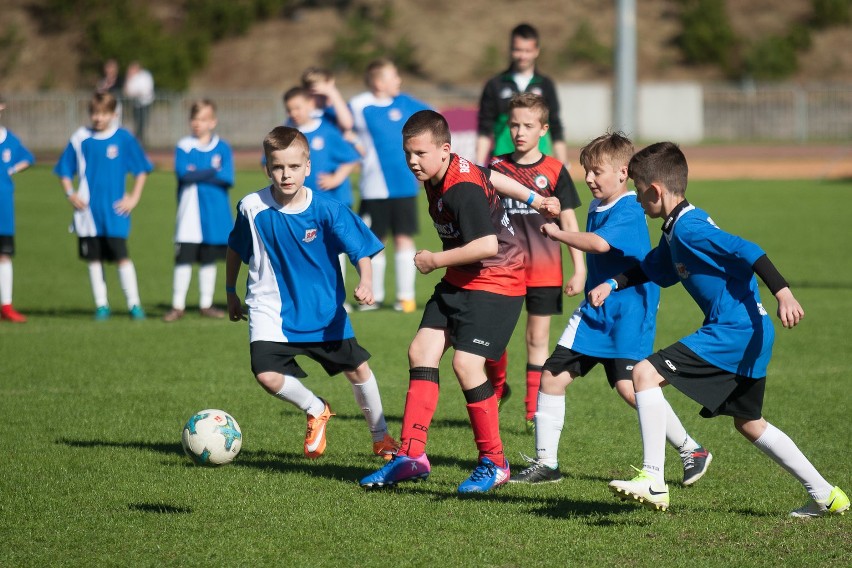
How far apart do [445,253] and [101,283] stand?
644 cm

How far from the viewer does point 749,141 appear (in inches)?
1468

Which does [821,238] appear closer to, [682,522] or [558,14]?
[682,522]

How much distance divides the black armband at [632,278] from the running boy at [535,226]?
0.68 metres

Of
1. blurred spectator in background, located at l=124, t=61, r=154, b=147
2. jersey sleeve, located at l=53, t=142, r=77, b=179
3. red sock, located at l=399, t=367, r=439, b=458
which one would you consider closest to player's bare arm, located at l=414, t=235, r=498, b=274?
red sock, located at l=399, t=367, r=439, b=458

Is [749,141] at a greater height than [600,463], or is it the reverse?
[749,141]

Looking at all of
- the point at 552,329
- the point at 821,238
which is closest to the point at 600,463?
the point at 552,329

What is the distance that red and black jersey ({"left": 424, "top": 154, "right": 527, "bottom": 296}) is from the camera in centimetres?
496

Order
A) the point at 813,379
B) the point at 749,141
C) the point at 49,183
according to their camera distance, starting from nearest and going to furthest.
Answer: the point at 813,379 → the point at 49,183 → the point at 749,141

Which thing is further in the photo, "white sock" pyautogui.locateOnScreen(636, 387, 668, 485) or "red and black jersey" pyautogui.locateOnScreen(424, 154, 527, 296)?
"red and black jersey" pyautogui.locateOnScreen(424, 154, 527, 296)

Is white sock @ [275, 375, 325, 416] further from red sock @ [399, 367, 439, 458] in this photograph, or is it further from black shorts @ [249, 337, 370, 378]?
red sock @ [399, 367, 439, 458]

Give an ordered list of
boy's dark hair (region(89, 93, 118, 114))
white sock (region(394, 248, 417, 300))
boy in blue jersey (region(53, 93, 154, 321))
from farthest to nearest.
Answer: white sock (region(394, 248, 417, 300))
boy in blue jersey (region(53, 93, 154, 321))
boy's dark hair (region(89, 93, 118, 114))

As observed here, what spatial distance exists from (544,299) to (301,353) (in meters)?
1.75

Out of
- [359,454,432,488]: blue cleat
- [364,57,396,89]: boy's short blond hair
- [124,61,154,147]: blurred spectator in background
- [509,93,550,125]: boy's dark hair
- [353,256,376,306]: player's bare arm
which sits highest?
[124,61,154,147]: blurred spectator in background

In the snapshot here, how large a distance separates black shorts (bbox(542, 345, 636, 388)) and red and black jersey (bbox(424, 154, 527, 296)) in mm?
356
